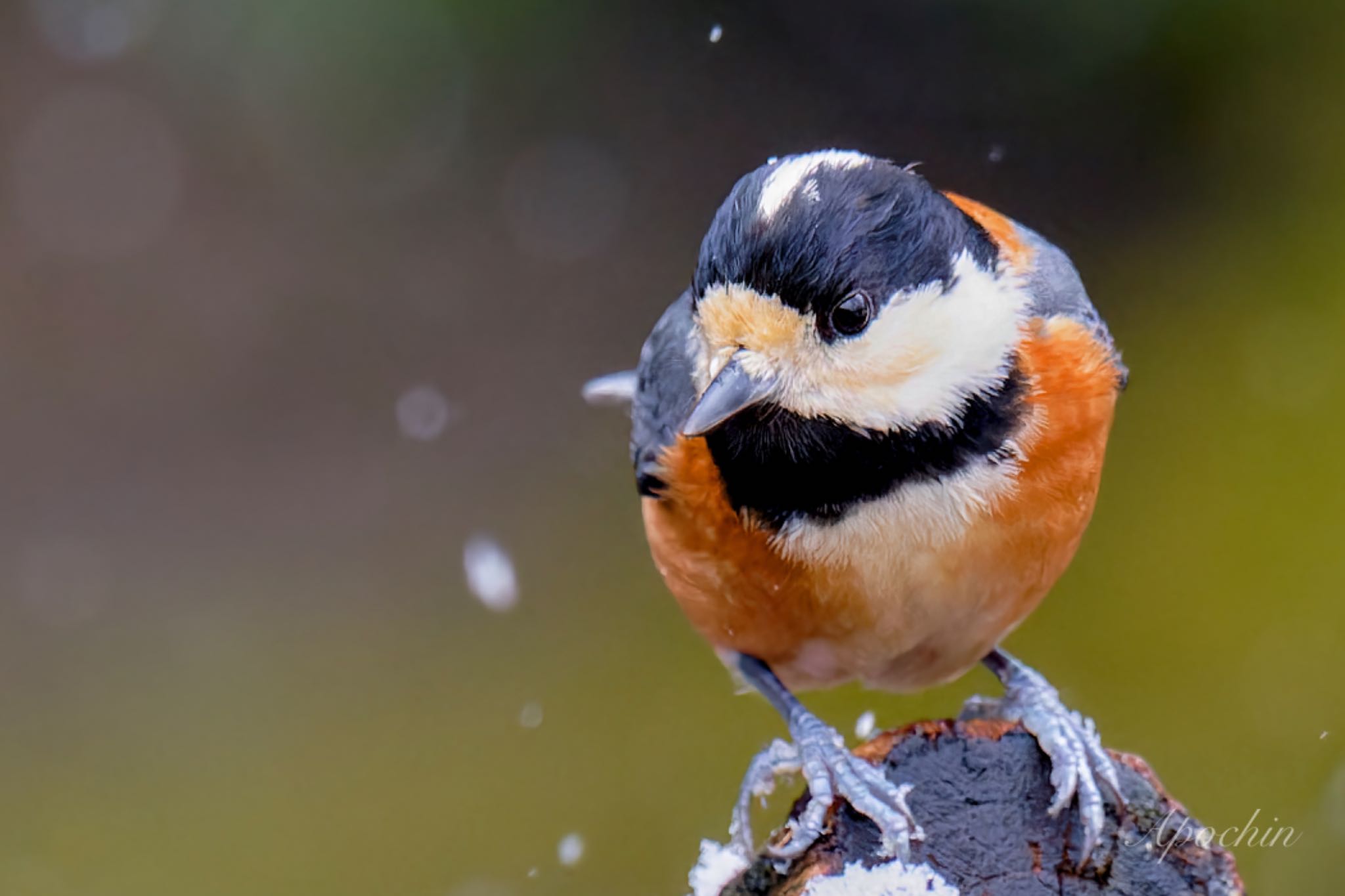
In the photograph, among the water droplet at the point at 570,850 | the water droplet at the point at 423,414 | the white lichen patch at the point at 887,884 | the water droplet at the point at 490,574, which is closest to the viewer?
the white lichen patch at the point at 887,884

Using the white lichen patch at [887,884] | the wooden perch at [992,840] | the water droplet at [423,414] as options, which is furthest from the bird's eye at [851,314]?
the water droplet at [423,414]

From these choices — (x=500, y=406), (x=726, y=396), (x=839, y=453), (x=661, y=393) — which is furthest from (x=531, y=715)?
(x=726, y=396)

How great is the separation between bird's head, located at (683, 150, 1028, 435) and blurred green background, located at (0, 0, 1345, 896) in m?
1.87

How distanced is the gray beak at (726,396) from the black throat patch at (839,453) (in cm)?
6

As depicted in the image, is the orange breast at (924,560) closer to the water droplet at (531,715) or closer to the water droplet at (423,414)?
the water droplet at (531,715)

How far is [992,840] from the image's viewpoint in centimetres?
186

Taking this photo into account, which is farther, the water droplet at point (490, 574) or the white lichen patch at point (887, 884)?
the water droplet at point (490, 574)

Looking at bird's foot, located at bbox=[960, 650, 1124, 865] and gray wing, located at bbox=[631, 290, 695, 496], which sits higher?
gray wing, located at bbox=[631, 290, 695, 496]

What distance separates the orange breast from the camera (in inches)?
81.0

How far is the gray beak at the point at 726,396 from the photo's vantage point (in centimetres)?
181

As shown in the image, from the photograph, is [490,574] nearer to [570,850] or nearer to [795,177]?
[570,850]

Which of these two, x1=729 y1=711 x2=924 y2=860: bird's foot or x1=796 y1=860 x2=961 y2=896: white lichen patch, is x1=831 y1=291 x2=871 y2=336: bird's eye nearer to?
x1=729 y1=711 x2=924 y2=860: bird's foot

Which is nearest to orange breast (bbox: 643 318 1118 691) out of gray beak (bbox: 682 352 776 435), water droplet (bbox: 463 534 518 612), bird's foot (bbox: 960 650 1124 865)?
bird's foot (bbox: 960 650 1124 865)

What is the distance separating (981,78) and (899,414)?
2.44 meters
